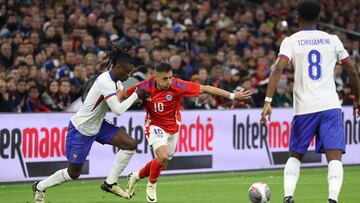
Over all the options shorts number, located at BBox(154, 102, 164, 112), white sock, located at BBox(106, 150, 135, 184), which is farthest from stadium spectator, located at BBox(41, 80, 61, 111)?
shorts number, located at BBox(154, 102, 164, 112)

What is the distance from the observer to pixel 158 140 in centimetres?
1259

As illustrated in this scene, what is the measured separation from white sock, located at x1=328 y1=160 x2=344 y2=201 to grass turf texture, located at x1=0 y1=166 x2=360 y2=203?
2.51 m

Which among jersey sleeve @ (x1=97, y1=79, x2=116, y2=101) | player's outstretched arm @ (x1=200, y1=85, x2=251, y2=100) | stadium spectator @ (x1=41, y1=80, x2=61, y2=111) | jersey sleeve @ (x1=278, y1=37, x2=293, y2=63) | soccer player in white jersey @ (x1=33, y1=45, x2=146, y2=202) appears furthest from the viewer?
stadium spectator @ (x1=41, y1=80, x2=61, y2=111)

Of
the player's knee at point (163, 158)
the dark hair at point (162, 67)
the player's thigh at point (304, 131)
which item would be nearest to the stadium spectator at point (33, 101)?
the dark hair at point (162, 67)

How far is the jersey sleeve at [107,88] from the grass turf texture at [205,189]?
183 centimetres

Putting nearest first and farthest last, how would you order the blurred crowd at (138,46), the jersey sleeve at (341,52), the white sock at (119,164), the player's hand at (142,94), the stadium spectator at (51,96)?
the jersey sleeve at (341,52) → the player's hand at (142,94) → the white sock at (119,164) → the stadium spectator at (51,96) → the blurred crowd at (138,46)

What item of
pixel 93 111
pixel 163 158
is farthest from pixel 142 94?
pixel 163 158

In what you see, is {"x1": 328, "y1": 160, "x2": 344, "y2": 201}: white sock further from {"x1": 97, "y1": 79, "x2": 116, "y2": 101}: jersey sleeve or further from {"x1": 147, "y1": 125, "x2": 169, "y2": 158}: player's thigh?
{"x1": 97, "y1": 79, "x2": 116, "y2": 101}: jersey sleeve

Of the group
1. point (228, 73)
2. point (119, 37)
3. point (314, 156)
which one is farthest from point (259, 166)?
point (119, 37)

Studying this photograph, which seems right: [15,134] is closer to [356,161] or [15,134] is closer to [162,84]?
[162,84]

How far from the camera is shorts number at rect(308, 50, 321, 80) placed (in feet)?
33.9

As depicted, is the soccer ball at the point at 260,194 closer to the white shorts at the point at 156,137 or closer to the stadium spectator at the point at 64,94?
the white shorts at the point at 156,137

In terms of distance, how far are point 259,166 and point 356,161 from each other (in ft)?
8.11

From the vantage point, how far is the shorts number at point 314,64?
10.3 metres
